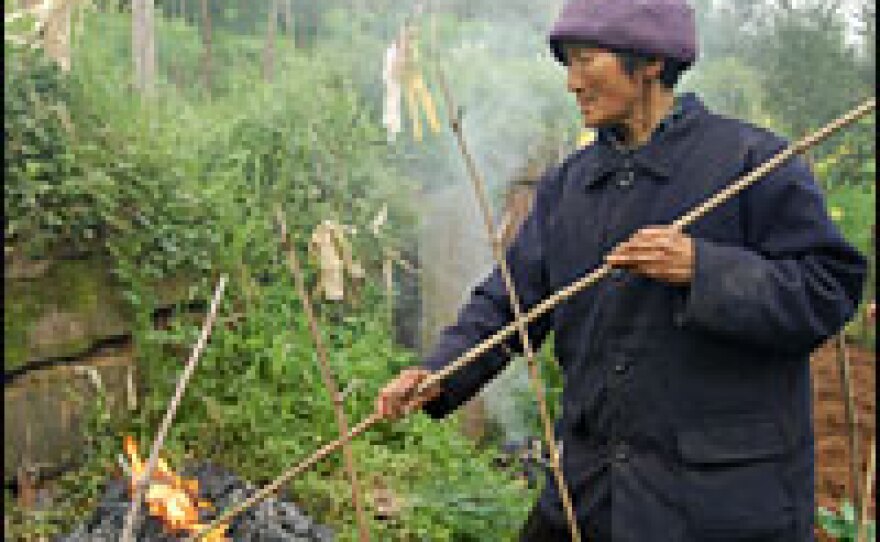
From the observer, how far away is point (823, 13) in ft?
38.4

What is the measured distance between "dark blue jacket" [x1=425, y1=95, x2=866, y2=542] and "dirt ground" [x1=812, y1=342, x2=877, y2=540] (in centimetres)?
255

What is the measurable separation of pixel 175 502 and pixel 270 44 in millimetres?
3505

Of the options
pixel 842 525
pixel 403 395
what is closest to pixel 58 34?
pixel 403 395

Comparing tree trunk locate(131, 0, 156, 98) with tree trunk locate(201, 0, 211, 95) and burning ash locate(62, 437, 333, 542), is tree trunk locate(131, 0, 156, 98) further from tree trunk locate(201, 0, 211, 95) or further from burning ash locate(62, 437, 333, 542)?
burning ash locate(62, 437, 333, 542)

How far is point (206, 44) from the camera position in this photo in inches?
209

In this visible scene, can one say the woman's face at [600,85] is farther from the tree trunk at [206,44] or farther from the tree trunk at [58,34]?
the tree trunk at [206,44]

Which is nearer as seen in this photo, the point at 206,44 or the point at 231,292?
the point at 231,292

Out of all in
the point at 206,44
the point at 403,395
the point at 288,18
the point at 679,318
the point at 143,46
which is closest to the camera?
the point at 679,318

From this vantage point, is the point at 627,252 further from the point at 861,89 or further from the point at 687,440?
the point at 861,89

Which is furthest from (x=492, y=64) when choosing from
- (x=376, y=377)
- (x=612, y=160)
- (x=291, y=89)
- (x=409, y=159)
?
(x=612, y=160)

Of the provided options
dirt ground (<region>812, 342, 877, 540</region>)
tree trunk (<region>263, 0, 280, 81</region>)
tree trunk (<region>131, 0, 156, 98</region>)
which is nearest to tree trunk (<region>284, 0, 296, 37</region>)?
tree trunk (<region>263, 0, 280, 81</region>)

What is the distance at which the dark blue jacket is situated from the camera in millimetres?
1750

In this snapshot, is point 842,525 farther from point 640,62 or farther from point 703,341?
point 640,62

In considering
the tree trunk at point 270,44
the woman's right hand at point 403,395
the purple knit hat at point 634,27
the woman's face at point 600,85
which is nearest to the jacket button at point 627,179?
the woman's face at point 600,85
